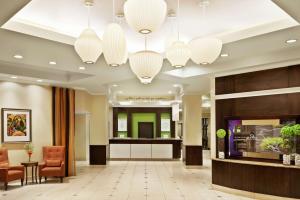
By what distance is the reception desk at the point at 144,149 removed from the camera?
1462cm

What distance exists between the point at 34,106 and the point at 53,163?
1.89 meters

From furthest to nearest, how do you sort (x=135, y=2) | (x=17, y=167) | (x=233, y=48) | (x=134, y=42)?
(x=17, y=167) → (x=134, y=42) → (x=233, y=48) → (x=135, y=2)

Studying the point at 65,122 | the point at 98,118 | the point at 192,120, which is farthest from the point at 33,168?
the point at 192,120

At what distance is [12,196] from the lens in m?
7.37

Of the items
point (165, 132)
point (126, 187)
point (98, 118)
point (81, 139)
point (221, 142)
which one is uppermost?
point (98, 118)

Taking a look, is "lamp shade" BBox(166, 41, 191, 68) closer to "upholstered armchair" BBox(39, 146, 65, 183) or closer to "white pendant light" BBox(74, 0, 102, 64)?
"white pendant light" BBox(74, 0, 102, 64)

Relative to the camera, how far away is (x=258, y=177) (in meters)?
6.91

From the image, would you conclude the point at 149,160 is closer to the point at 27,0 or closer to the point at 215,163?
the point at 215,163

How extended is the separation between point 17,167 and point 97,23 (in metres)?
5.19


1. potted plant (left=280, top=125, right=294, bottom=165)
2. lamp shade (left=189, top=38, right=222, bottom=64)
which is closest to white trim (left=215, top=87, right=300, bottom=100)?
potted plant (left=280, top=125, right=294, bottom=165)

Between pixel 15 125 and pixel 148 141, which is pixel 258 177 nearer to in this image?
pixel 15 125

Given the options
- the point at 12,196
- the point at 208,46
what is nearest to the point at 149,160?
the point at 12,196

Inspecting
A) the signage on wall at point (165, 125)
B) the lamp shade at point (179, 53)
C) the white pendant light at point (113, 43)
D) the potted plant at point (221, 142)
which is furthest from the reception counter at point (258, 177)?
the signage on wall at point (165, 125)

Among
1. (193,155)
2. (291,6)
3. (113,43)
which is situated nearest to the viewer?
(113,43)
